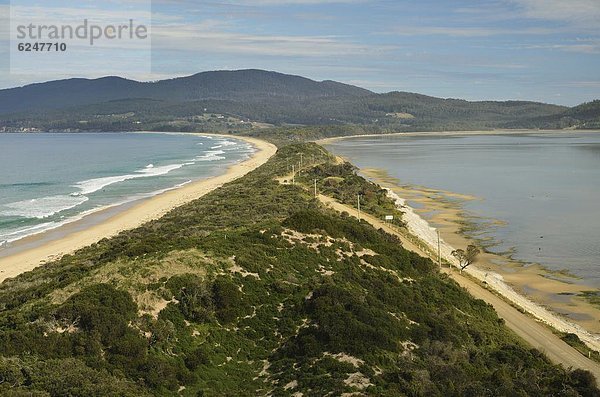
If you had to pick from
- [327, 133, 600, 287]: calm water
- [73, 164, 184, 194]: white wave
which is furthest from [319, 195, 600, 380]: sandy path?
[73, 164, 184, 194]: white wave

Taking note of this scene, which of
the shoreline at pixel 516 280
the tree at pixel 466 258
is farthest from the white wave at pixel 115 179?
the tree at pixel 466 258

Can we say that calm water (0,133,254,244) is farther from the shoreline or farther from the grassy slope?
the shoreline

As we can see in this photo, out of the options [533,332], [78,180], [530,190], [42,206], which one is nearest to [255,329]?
[533,332]

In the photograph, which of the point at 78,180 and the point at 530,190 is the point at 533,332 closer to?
the point at 530,190

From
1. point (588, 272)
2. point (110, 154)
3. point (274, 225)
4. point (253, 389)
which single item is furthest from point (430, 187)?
point (110, 154)

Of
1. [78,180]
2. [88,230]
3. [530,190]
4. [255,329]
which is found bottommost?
[88,230]

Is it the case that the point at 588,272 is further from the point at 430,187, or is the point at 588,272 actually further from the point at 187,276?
the point at 430,187
